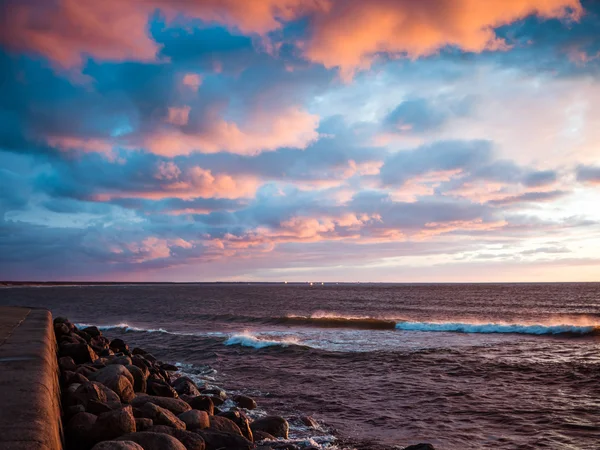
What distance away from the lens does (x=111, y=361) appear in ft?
35.9

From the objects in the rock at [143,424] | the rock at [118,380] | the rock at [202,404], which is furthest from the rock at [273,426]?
the rock at [143,424]

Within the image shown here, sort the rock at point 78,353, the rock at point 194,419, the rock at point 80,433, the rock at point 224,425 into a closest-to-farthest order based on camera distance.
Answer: the rock at point 80,433
the rock at point 194,419
the rock at point 224,425
the rock at point 78,353

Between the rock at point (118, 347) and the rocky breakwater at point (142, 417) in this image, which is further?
the rock at point (118, 347)

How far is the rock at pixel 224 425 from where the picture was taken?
320 inches

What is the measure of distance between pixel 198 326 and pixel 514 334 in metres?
25.1

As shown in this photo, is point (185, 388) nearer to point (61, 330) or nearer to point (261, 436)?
point (261, 436)

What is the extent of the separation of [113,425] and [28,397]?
1232mm

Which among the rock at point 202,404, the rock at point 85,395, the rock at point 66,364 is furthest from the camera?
the rock at point 66,364

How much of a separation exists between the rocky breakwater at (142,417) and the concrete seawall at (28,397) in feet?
1.48

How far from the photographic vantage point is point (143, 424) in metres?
6.50

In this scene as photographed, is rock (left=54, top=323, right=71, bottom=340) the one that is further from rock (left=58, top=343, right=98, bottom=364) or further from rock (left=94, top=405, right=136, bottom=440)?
rock (left=94, top=405, right=136, bottom=440)

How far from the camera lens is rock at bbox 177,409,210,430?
7.68 meters

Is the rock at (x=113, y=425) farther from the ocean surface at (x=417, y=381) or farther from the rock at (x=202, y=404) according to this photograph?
the ocean surface at (x=417, y=381)

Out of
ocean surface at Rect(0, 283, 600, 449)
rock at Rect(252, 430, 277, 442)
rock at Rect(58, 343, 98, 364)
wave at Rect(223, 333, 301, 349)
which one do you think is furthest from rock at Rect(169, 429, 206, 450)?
wave at Rect(223, 333, 301, 349)
